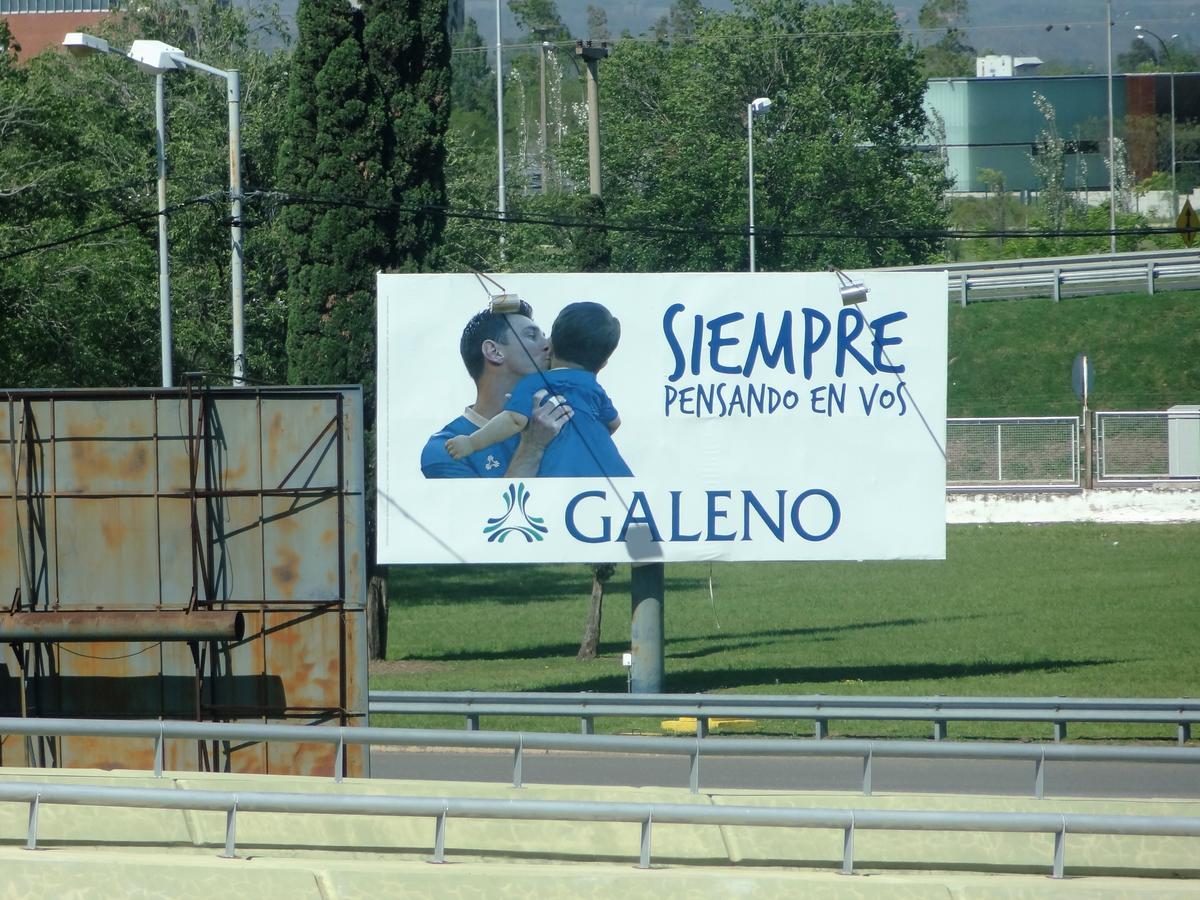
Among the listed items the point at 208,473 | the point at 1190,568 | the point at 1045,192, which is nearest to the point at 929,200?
the point at 1045,192

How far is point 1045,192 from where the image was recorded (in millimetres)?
69250

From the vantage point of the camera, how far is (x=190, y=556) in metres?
13.3

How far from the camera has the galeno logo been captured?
58.1 feet

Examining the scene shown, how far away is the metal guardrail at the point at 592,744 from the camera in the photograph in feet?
33.6

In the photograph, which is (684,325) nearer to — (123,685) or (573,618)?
(123,685)

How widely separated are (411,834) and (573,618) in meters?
17.8

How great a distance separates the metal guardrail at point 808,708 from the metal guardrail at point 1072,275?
29157mm

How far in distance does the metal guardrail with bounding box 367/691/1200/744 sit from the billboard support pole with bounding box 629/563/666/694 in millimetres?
1696

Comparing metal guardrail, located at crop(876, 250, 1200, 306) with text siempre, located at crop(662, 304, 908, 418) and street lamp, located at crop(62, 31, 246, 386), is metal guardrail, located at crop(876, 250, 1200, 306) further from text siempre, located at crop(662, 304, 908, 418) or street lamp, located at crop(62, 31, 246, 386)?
A: text siempre, located at crop(662, 304, 908, 418)

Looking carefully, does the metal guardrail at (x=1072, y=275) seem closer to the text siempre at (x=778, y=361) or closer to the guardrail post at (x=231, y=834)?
the text siempre at (x=778, y=361)

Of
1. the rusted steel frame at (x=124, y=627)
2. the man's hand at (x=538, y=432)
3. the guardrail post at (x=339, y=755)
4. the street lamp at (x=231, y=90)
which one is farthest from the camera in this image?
the street lamp at (x=231, y=90)

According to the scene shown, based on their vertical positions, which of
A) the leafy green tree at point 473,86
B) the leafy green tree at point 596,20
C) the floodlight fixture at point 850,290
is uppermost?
the leafy green tree at point 596,20

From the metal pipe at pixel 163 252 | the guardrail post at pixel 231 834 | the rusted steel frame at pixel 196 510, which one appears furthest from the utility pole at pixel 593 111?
the guardrail post at pixel 231 834

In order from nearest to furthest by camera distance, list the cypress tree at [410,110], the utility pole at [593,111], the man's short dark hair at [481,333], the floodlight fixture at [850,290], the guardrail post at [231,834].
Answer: the guardrail post at [231,834] < the floodlight fixture at [850,290] < the man's short dark hair at [481,333] < the cypress tree at [410,110] < the utility pole at [593,111]
